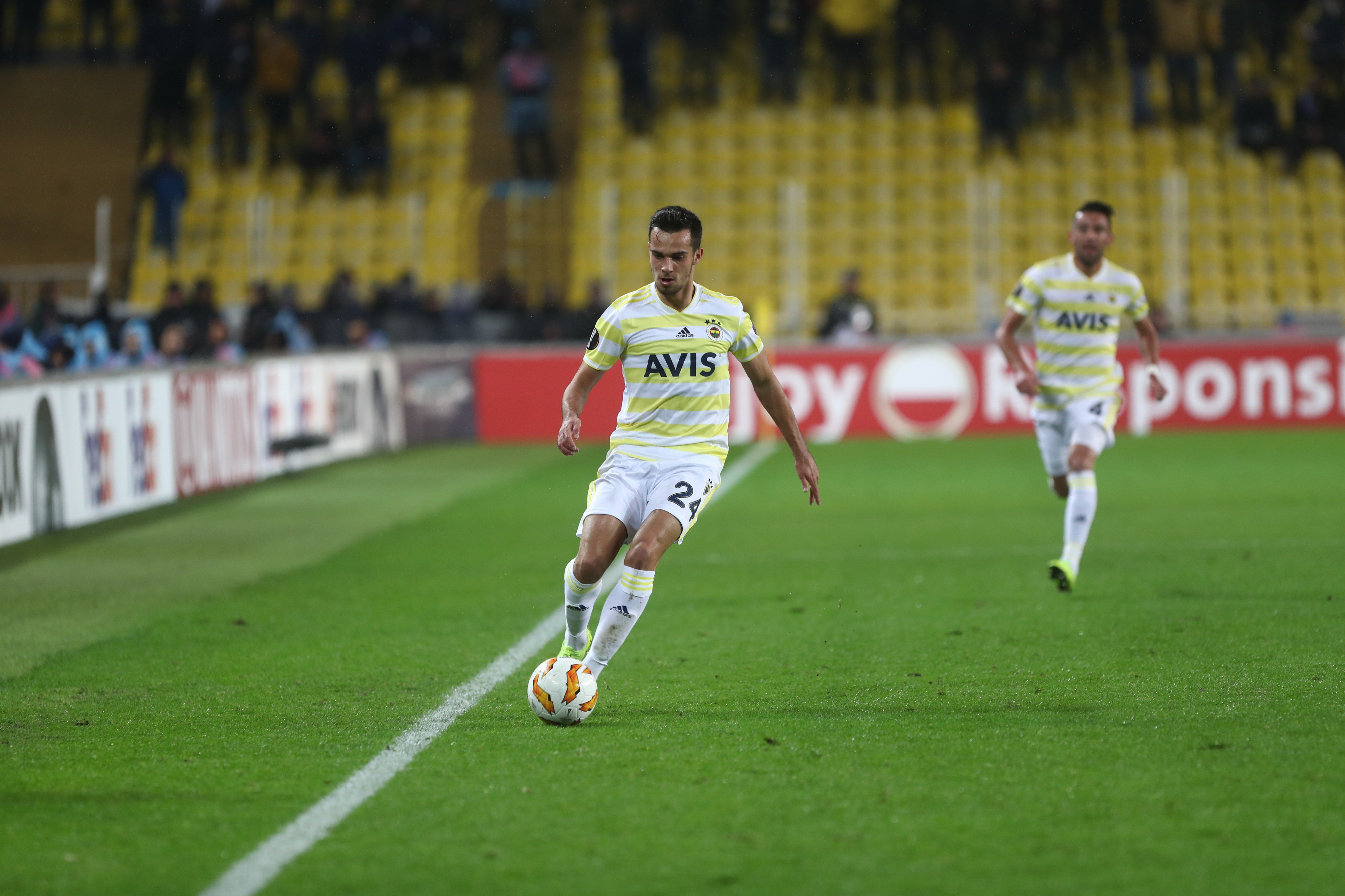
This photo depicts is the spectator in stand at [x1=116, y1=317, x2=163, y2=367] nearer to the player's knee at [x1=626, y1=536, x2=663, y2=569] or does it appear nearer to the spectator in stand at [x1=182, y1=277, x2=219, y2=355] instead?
the spectator in stand at [x1=182, y1=277, x2=219, y2=355]

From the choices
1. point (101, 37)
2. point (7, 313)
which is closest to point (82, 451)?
point (7, 313)

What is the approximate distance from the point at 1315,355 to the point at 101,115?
20224mm

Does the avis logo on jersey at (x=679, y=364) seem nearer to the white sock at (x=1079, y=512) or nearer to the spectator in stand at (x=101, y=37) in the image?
the white sock at (x=1079, y=512)

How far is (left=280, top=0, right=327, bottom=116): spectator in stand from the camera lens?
28.6 metres

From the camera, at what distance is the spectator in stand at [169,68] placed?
92.8 feet

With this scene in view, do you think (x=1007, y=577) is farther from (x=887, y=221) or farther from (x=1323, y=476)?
(x=887, y=221)

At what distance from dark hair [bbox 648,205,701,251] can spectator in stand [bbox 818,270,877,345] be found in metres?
16.1

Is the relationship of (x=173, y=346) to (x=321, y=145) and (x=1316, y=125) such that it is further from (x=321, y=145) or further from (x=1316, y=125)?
(x=1316, y=125)

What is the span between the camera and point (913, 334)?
23906mm

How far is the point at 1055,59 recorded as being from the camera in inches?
1078

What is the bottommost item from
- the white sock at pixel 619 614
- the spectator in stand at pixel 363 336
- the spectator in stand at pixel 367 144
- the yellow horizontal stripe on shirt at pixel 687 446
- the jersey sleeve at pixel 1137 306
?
the white sock at pixel 619 614

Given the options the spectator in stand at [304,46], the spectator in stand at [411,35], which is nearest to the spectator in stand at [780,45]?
the spectator in stand at [411,35]

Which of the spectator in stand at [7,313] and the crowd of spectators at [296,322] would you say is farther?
the crowd of spectators at [296,322]

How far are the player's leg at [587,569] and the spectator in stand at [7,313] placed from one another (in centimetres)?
1212
